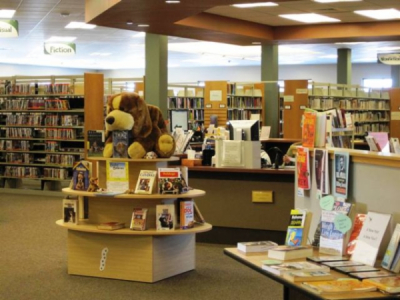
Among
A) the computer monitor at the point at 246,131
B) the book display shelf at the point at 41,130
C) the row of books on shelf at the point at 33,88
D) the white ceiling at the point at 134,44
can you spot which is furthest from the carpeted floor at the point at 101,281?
the white ceiling at the point at 134,44

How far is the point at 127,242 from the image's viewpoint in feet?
20.5

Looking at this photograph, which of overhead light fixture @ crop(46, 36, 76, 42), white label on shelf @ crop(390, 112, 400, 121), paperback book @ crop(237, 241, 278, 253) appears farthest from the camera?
white label on shelf @ crop(390, 112, 400, 121)

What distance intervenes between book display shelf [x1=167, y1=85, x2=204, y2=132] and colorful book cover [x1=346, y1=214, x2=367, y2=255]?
9575 millimetres

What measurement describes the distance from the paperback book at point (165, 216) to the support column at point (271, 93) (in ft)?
30.3

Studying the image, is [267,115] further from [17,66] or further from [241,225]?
[17,66]

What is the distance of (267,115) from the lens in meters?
15.3

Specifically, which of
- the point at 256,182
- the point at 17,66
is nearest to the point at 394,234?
the point at 256,182

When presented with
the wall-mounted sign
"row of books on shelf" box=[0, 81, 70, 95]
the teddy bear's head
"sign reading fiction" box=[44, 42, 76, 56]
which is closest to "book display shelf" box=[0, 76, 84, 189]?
"row of books on shelf" box=[0, 81, 70, 95]

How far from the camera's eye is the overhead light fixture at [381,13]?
1196 cm

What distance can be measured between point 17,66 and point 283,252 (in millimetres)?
25802

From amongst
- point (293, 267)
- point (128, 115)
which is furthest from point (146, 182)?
point (293, 267)

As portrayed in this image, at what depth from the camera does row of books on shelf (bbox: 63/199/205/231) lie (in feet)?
20.2

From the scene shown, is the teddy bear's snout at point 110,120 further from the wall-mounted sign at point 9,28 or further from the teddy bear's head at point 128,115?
the wall-mounted sign at point 9,28

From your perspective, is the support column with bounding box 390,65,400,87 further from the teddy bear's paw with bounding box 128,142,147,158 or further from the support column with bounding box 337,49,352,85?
the teddy bear's paw with bounding box 128,142,147,158
